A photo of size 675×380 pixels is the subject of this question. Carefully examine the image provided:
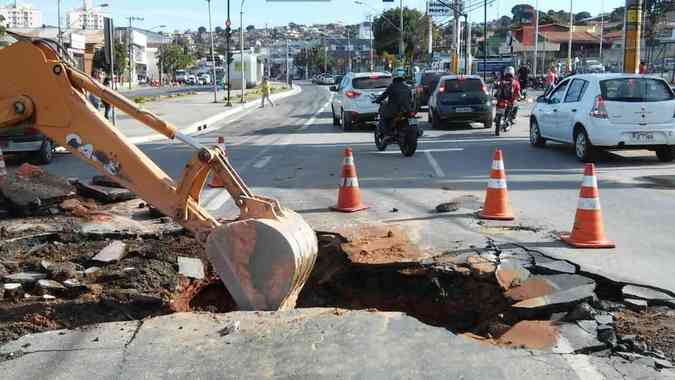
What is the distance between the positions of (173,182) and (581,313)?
3.07 m

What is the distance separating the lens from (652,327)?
189 inches

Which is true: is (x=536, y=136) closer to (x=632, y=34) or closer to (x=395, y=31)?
(x=632, y=34)

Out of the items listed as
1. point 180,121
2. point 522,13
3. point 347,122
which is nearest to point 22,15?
point 522,13

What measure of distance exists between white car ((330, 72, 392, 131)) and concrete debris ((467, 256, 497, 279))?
15063 mm

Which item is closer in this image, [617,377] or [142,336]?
[617,377]

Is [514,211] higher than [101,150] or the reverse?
the reverse

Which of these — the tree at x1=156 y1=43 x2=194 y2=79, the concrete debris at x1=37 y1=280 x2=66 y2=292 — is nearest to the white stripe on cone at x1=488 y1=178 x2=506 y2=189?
the concrete debris at x1=37 y1=280 x2=66 y2=292

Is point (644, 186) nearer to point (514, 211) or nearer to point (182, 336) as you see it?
point (514, 211)

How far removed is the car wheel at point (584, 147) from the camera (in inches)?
537

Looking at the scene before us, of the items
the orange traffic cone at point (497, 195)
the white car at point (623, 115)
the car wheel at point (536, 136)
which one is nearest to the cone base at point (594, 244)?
the orange traffic cone at point (497, 195)

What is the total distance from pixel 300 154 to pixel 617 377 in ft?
41.0

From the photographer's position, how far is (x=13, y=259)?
6562 millimetres

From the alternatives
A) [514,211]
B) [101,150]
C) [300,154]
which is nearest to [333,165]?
[300,154]

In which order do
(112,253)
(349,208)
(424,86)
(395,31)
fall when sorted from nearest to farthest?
1. (112,253)
2. (349,208)
3. (424,86)
4. (395,31)
